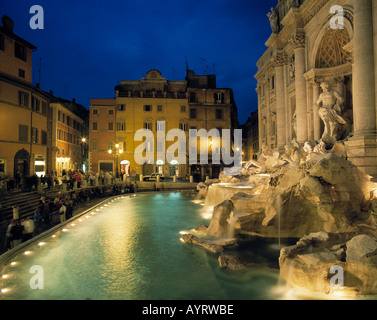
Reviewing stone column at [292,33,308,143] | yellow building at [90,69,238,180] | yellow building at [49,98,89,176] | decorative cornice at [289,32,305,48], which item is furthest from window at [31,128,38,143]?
decorative cornice at [289,32,305,48]

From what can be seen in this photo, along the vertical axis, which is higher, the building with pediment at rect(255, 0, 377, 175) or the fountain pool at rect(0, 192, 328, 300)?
the building with pediment at rect(255, 0, 377, 175)

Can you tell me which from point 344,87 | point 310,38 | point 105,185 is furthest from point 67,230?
point 310,38

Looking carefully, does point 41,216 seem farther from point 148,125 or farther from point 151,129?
point 148,125

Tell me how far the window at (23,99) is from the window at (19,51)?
3.28 m

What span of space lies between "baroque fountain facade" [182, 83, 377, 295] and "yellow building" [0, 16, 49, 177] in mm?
18028

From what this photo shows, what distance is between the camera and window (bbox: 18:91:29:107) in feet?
71.6

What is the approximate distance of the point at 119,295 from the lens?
17.4ft

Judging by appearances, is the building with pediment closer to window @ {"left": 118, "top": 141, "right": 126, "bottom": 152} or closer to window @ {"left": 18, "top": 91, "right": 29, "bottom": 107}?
window @ {"left": 118, "top": 141, "right": 126, "bottom": 152}

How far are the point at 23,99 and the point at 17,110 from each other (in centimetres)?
141

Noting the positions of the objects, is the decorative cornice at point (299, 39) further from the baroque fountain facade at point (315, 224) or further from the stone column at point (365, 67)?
the baroque fountain facade at point (315, 224)

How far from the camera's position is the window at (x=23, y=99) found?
71.6ft

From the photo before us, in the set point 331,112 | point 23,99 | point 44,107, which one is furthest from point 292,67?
point 44,107

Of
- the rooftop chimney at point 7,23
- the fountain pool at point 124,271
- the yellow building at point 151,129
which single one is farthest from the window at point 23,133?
the fountain pool at point 124,271

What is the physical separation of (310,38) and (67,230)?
60.5ft
